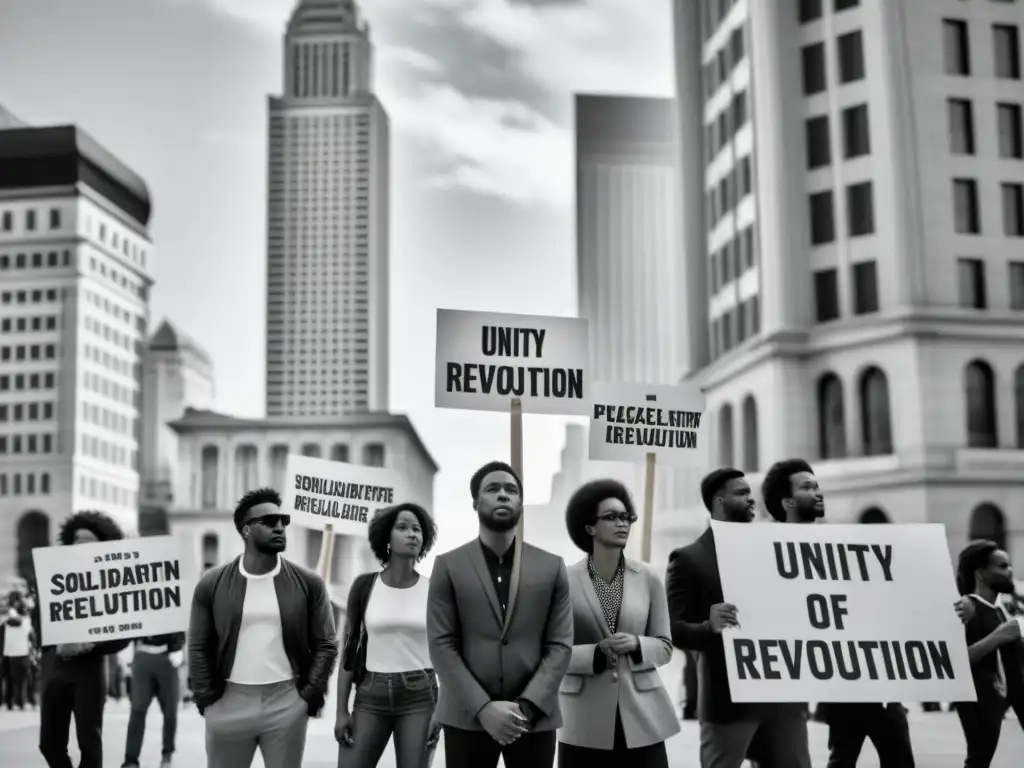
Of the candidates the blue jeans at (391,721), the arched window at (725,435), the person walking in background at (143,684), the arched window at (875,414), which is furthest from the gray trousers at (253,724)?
the arched window at (725,435)

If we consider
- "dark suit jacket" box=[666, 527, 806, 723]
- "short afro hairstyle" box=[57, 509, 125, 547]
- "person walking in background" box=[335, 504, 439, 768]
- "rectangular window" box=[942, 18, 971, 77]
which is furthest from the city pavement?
"rectangular window" box=[942, 18, 971, 77]

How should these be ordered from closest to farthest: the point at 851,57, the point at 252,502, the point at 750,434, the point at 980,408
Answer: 1. the point at 252,502
2. the point at 980,408
3. the point at 851,57
4. the point at 750,434

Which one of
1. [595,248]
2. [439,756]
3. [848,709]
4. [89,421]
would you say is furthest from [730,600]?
[595,248]

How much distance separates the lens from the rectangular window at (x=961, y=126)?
49312 mm

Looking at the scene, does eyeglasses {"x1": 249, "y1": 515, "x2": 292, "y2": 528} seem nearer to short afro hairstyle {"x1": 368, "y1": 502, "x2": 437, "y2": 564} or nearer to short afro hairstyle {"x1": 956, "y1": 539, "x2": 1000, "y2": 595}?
short afro hairstyle {"x1": 368, "y1": 502, "x2": 437, "y2": 564}

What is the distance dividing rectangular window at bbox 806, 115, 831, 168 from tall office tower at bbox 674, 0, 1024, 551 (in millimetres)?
55

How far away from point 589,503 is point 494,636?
3.14ft

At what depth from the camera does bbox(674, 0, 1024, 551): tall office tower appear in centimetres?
4606

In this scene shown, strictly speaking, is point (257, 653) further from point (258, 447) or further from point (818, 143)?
point (258, 447)

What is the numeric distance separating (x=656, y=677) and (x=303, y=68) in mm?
172736

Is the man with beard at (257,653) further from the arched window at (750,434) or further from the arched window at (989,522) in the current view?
the arched window at (750,434)

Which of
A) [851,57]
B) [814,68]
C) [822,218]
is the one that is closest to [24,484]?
[822,218]

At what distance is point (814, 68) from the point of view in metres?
52.3

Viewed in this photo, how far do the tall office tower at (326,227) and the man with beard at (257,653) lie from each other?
521ft
